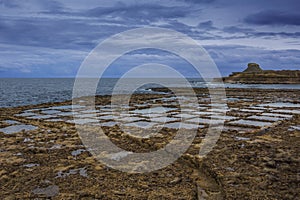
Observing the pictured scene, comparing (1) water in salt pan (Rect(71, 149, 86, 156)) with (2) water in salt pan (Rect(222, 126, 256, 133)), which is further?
(2) water in salt pan (Rect(222, 126, 256, 133))

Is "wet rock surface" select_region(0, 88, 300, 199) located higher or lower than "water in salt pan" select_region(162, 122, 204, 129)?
lower

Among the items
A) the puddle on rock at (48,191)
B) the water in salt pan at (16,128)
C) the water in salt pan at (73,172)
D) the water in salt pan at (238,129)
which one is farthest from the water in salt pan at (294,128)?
the water in salt pan at (16,128)

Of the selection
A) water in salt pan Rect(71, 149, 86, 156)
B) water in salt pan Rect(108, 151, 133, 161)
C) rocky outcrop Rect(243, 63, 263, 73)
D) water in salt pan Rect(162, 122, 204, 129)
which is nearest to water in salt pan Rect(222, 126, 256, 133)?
water in salt pan Rect(162, 122, 204, 129)

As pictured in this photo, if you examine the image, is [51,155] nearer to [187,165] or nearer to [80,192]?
[80,192]

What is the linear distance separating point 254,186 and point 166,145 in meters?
2.86

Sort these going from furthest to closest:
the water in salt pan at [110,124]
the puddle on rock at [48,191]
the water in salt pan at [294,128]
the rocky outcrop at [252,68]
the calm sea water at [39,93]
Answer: the rocky outcrop at [252,68], the calm sea water at [39,93], the water in salt pan at [110,124], the water in salt pan at [294,128], the puddle on rock at [48,191]

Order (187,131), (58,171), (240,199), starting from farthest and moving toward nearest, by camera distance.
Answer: (187,131), (58,171), (240,199)

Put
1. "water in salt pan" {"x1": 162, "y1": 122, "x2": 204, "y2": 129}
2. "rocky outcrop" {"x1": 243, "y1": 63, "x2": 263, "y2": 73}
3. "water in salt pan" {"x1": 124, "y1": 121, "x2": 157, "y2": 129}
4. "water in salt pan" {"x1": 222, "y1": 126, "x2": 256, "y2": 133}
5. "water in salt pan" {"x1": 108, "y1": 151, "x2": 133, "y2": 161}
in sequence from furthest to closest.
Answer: "rocky outcrop" {"x1": 243, "y1": 63, "x2": 263, "y2": 73} → "water in salt pan" {"x1": 124, "y1": 121, "x2": 157, "y2": 129} → "water in salt pan" {"x1": 162, "y1": 122, "x2": 204, "y2": 129} → "water in salt pan" {"x1": 222, "y1": 126, "x2": 256, "y2": 133} → "water in salt pan" {"x1": 108, "y1": 151, "x2": 133, "y2": 161}

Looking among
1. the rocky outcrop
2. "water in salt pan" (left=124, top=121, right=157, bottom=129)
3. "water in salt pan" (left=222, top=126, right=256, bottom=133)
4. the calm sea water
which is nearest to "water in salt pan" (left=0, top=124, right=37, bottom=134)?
"water in salt pan" (left=124, top=121, right=157, bottom=129)

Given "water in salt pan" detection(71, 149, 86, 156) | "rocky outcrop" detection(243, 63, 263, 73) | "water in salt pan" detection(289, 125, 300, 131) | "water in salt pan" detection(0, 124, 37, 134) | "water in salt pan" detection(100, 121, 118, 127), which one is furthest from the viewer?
"rocky outcrop" detection(243, 63, 263, 73)

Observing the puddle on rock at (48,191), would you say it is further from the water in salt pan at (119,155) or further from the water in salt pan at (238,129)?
the water in salt pan at (238,129)

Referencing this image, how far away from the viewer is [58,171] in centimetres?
495

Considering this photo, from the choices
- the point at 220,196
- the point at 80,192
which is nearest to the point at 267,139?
the point at 220,196

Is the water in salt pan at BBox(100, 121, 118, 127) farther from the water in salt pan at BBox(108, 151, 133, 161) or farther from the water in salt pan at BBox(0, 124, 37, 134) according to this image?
the water in salt pan at BBox(108, 151, 133, 161)
